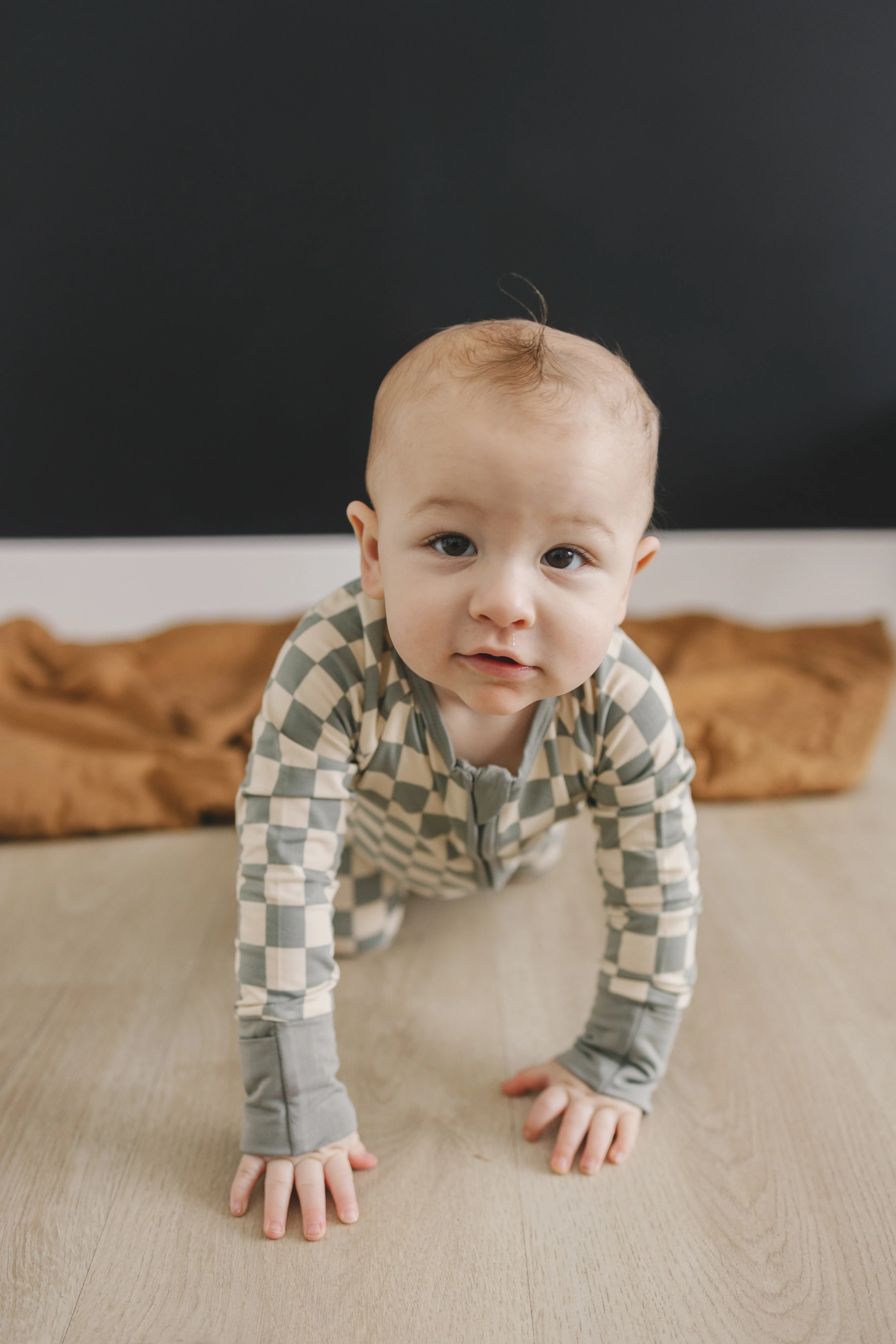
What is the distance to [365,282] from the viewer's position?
1732mm

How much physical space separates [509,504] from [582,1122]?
49 cm

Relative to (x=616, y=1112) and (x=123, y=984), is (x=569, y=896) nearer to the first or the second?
(x=616, y=1112)

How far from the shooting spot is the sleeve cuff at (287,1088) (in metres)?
0.76

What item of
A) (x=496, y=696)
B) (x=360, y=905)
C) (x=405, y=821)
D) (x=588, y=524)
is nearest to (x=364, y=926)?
(x=360, y=905)

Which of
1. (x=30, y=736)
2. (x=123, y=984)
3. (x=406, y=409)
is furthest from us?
(x=30, y=736)

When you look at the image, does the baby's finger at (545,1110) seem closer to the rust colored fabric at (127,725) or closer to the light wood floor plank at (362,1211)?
the light wood floor plank at (362,1211)

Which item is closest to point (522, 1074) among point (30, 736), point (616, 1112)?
point (616, 1112)

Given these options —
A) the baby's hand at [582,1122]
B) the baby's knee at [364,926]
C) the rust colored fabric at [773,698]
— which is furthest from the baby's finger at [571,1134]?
the rust colored fabric at [773,698]

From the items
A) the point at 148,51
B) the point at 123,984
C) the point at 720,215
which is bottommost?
the point at 123,984

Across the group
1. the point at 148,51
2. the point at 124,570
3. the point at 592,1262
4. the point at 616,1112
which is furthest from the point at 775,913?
the point at 148,51

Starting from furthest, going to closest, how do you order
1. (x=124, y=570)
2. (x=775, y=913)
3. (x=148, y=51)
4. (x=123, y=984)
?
(x=124, y=570) → (x=148, y=51) → (x=775, y=913) → (x=123, y=984)

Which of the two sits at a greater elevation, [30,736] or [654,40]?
[654,40]

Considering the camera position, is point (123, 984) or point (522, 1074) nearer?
point (522, 1074)

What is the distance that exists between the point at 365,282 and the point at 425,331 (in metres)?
0.13
